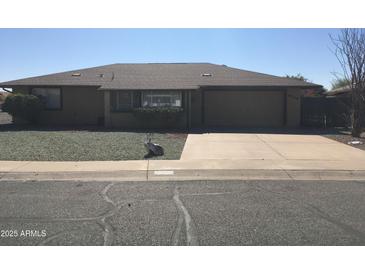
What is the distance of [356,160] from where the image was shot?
1078cm

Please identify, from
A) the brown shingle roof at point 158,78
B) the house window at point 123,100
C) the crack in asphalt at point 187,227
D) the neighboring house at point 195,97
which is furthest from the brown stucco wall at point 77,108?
the crack in asphalt at point 187,227

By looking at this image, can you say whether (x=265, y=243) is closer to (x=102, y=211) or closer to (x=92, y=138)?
(x=102, y=211)

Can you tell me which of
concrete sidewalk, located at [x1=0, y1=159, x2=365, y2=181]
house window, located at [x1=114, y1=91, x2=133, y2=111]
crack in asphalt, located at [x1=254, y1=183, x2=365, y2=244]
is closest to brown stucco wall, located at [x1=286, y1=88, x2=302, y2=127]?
house window, located at [x1=114, y1=91, x2=133, y2=111]

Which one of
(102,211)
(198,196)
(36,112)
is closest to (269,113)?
(36,112)

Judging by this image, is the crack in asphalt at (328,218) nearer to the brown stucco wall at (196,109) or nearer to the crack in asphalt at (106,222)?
the crack in asphalt at (106,222)

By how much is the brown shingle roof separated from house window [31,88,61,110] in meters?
0.54

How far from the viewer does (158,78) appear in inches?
930

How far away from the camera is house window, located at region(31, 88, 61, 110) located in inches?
906

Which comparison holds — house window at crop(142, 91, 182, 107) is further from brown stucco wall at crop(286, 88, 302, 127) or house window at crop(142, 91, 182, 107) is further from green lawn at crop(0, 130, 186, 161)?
brown stucco wall at crop(286, 88, 302, 127)

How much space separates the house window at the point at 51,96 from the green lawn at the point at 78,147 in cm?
691

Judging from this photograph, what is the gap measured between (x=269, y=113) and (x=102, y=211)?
18.6m

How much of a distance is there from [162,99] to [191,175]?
1308 centimetres

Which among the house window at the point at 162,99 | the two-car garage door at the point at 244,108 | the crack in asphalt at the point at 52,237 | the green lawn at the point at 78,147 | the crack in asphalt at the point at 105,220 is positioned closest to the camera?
the crack in asphalt at the point at 52,237

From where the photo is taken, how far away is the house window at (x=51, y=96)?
23016mm
